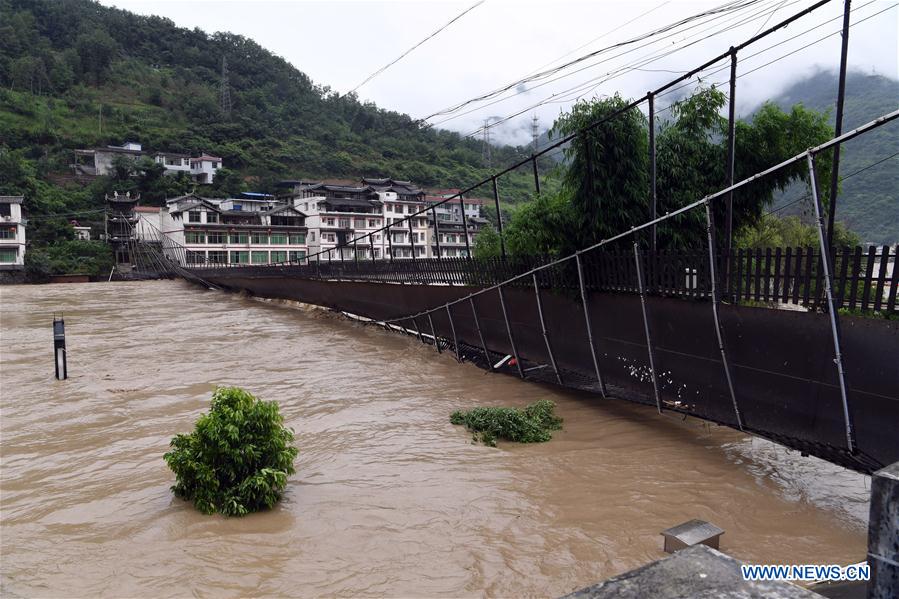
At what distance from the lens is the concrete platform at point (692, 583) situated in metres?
1.19

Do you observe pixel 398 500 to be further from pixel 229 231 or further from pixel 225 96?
pixel 225 96

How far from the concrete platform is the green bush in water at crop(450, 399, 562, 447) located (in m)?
5.95

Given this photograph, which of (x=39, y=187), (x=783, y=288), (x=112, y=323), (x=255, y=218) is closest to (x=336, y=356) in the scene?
(x=783, y=288)

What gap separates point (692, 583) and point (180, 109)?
97.5m

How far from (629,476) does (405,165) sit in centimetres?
7773

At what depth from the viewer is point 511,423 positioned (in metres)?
7.42

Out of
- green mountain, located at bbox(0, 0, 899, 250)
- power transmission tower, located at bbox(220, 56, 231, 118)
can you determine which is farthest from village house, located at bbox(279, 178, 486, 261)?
power transmission tower, located at bbox(220, 56, 231, 118)

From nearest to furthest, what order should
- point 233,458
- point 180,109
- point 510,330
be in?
point 233,458 < point 510,330 < point 180,109

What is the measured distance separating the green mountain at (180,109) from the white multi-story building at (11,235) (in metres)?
17.6

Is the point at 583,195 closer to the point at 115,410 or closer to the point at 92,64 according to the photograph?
the point at 115,410

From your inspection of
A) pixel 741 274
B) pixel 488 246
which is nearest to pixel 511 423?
pixel 741 274

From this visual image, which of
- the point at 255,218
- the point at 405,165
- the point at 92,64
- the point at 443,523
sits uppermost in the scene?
the point at 92,64

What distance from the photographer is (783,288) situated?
18.1 feet

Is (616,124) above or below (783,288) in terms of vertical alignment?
above
